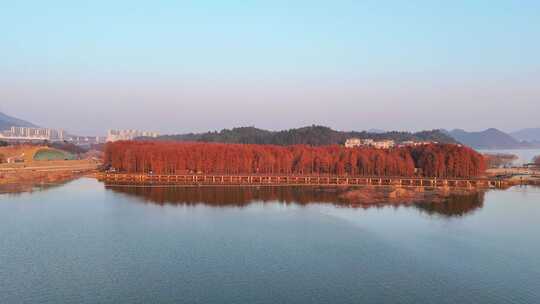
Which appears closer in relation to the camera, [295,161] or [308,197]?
[308,197]

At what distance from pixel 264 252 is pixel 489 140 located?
125051 mm

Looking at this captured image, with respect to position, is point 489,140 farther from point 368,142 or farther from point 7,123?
point 7,123

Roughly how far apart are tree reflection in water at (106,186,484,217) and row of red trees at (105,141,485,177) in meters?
5.06

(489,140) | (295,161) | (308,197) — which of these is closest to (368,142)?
(295,161)

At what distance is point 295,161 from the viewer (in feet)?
95.8

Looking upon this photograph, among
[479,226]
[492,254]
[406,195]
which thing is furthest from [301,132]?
[492,254]

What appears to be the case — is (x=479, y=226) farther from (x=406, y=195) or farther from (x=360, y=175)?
(x=360, y=175)

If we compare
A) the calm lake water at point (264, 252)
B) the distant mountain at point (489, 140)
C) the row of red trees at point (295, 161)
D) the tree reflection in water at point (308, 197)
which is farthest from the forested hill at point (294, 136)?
the distant mountain at point (489, 140)

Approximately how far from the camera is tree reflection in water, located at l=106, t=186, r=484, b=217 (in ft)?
57.0

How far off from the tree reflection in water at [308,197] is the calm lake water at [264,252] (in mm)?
326

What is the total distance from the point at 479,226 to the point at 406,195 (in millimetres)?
6053

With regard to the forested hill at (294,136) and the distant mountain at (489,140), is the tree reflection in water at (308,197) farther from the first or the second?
the distant mountain at (489,140)

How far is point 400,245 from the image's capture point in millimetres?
11289

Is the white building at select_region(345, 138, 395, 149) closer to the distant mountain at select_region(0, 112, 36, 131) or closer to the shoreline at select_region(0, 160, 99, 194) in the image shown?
the shoreline at select_region(0, 160, 99, 194)
